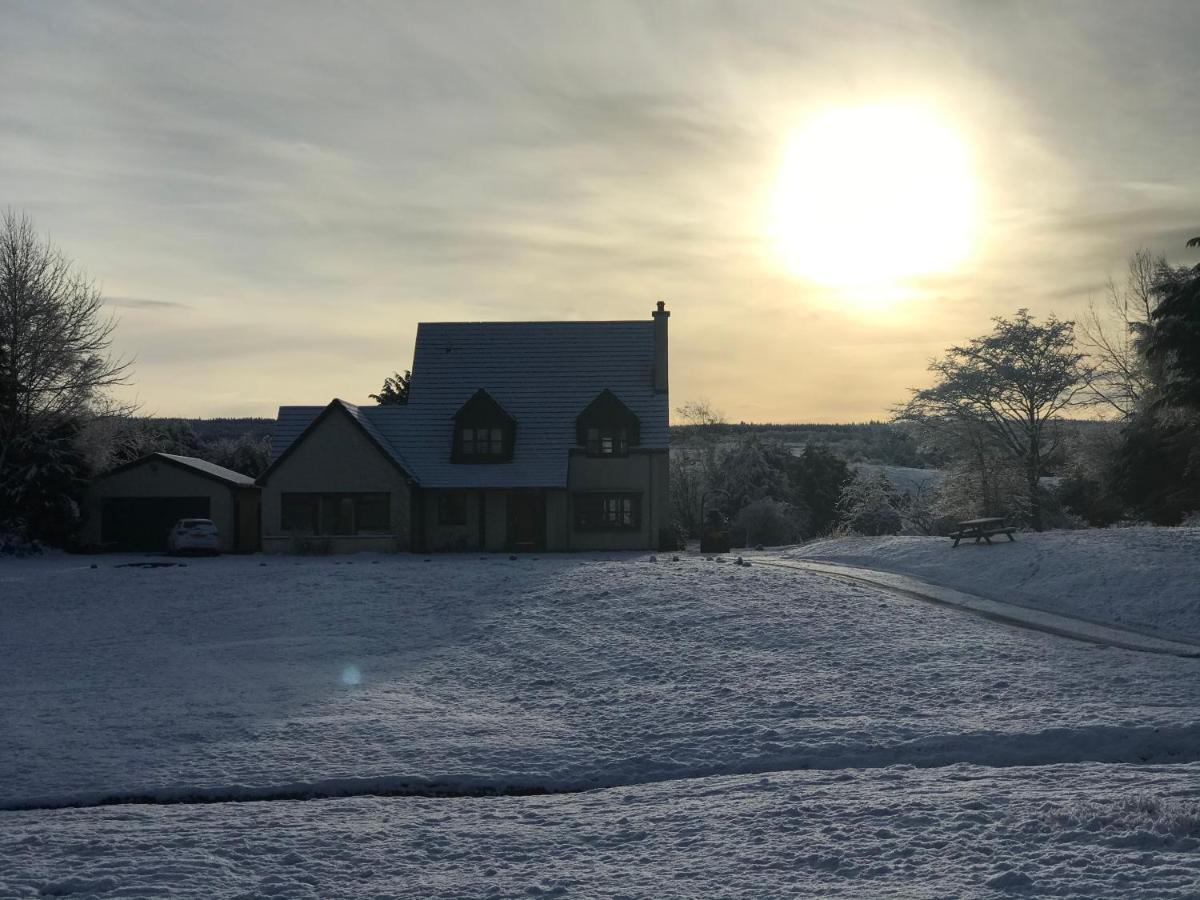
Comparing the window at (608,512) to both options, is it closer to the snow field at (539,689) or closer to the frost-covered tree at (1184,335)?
the snow field at (539,689)

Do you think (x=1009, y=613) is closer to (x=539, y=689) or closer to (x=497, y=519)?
(x=539, y=689)

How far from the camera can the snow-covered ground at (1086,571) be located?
2123 centimetres

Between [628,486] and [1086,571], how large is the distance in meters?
18.5

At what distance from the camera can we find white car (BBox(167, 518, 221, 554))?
38.6m

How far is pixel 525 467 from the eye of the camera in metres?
39.4

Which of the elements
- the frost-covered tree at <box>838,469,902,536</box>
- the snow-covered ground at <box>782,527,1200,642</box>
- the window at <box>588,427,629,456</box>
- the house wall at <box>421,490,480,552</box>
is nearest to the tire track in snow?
the snow-covered ground at <box>782,527,1200,642</box>

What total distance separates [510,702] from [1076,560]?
16.0 m

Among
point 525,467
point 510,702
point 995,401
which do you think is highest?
point 995,401

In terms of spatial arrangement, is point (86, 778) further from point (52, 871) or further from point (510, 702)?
point (510, 702)

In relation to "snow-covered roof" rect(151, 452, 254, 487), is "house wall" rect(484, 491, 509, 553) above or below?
below

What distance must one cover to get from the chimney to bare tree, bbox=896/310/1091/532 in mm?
15851

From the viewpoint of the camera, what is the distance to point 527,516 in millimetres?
39438

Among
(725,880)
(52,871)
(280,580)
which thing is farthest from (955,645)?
(280,580)

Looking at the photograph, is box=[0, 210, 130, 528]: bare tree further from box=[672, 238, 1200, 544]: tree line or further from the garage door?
box=[672, 238, 1200, 544]: tree line
